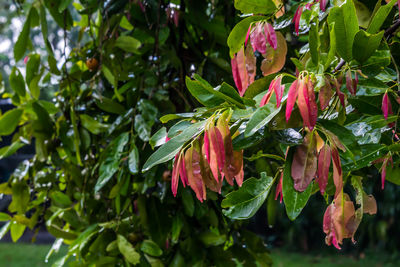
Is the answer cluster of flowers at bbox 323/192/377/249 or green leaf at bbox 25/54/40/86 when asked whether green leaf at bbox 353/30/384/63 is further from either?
green leaf at bbox 25/54/40/86

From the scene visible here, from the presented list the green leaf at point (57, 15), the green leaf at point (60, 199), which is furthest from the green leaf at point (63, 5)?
the green leaf at point (60, 199)

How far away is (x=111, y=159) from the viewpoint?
0.89 meters

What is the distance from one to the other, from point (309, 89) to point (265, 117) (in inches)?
1.6

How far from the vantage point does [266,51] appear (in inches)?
18.6

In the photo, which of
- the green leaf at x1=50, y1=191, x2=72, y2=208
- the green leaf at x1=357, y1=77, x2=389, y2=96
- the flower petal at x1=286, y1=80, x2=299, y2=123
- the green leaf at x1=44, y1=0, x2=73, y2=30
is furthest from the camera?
the green leaf at x1=50, y1=191, x2=72, y2=208

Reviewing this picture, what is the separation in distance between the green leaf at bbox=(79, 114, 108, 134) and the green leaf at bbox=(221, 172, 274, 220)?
1.88ft

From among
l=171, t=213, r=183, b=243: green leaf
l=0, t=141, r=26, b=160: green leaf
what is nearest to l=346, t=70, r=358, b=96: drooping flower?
l=171, t=213, r=183, b=243: green leaf

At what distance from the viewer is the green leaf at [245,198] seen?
444 millimetres

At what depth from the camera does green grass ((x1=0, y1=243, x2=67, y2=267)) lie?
3.24 meters

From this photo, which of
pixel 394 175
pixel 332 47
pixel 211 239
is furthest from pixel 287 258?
pixel 332 47

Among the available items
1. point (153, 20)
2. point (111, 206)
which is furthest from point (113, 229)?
point (153, 20)

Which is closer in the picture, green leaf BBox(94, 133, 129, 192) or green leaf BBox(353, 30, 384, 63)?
green leaf BBox(353, 30, 384, 63)

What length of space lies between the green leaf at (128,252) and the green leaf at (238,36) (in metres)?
0.51

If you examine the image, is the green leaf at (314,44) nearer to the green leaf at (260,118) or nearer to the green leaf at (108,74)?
the green leaf at (260,118)
